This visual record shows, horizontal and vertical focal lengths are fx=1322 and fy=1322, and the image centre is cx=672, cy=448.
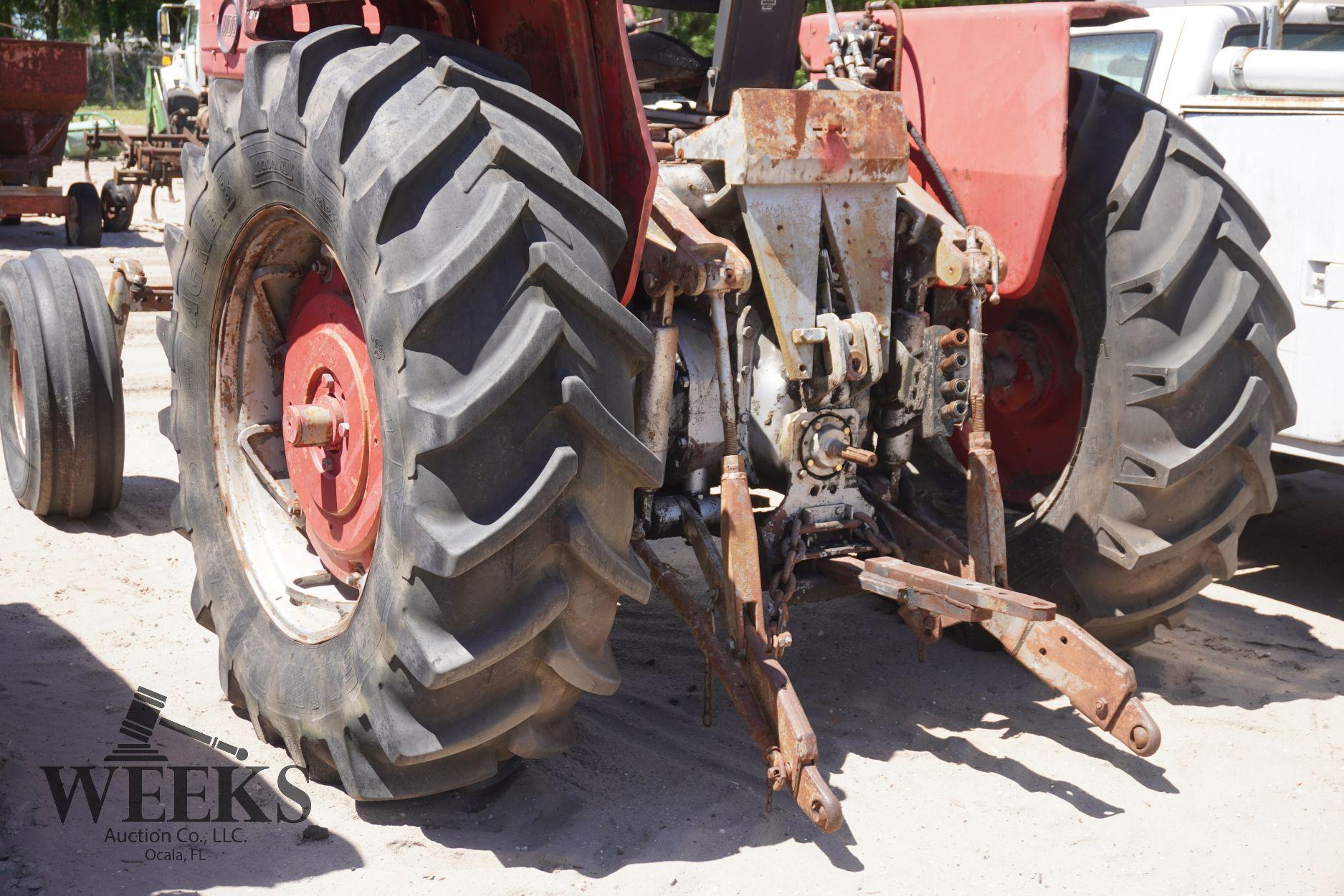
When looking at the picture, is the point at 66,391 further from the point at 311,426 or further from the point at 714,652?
the point at 714,652

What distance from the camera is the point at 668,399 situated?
9.71ft

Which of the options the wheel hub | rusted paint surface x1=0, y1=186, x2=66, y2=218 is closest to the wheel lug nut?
the wheel hub

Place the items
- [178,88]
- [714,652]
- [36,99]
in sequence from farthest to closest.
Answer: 1. [178,88]
2. [36,99]
3. [714,652]

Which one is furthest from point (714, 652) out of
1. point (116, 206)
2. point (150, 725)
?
point (116, 206)

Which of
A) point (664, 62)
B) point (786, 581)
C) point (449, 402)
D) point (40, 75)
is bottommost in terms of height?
point (786, 581)

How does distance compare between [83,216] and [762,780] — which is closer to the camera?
[762,780]

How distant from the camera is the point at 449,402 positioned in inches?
90.7

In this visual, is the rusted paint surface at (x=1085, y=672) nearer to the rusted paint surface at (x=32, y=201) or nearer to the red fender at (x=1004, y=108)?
the red fender at (x=1004, y=108)

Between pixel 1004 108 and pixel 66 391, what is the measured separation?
320cm

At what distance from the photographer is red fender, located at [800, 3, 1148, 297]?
3.21m

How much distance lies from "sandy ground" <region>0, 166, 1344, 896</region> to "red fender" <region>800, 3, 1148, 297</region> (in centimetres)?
119

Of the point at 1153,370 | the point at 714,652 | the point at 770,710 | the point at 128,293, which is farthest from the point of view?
the point at 128,293

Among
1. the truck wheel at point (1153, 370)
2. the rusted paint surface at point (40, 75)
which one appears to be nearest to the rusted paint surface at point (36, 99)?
the rusted paint surface at point (40, 75)

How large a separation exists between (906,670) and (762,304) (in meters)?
1.24
